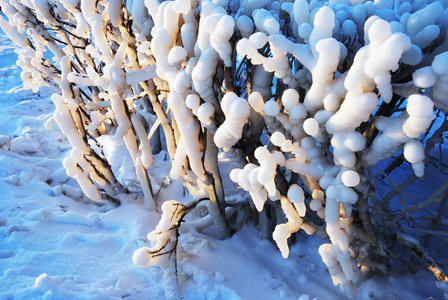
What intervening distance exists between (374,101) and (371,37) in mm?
155

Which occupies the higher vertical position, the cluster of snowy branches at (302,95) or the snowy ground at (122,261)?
the cluster of snowy branches at (302,95)

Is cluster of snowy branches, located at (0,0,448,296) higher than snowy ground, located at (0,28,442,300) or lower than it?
higher

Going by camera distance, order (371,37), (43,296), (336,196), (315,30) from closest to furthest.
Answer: (371,37) → (315,30) → (336,196) → (43,296)

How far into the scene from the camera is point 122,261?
1519mm

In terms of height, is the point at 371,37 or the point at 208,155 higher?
the point at 371,37

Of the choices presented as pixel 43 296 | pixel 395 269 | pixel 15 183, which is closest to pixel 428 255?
pixel 395 269

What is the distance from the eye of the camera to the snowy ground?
4.28 ft

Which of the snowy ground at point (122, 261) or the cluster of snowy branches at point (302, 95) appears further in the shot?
the snowy ground at point (122, 261)

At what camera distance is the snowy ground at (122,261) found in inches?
51.4

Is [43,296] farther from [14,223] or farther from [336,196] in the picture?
[336,196]

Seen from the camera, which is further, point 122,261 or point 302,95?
point 122,261

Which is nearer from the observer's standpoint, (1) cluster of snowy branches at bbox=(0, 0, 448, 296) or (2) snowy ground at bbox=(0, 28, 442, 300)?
(1) cluster of snowy branches at bbox=(0, 0, 448, 296)

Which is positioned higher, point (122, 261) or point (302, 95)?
point (302, 95)

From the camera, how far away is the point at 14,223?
1624mm
